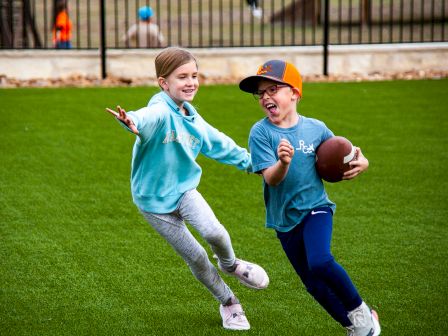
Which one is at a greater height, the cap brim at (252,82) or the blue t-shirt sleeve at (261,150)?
the cap brim at (252,82)

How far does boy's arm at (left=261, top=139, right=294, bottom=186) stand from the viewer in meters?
4.67

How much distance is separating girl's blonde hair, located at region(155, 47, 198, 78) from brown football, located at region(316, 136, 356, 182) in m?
0.93

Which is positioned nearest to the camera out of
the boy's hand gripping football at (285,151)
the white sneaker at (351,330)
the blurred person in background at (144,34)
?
the boy's hand gripping football at (285,151)

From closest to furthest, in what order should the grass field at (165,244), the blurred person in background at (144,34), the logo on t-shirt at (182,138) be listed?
the logo on t-shirt at (182,138) → the grass field at (165,244) → the blurred person in background at (144,34)

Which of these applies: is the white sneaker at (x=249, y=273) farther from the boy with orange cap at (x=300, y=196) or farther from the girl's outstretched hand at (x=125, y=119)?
the girl's outstretched hand at (x=125, y=119)

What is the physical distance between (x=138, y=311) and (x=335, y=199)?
3.16 meters

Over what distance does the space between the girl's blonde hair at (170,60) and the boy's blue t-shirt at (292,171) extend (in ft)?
2.02

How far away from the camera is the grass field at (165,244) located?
18.6 feet

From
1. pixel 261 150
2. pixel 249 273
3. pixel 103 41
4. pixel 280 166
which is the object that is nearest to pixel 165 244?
pixel 249 273

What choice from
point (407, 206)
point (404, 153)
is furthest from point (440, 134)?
point (407, 206)

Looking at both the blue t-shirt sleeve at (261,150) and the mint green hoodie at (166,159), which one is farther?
the mint green hoodie at (166,159)

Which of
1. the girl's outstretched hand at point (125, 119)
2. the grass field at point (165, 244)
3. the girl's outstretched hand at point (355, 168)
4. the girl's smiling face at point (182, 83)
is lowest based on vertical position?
the grass field at point (165, 244)

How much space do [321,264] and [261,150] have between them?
2.26 ft

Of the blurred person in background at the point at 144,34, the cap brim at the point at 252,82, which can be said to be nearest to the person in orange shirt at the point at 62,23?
the blurred person in background at the point at 144,34
